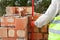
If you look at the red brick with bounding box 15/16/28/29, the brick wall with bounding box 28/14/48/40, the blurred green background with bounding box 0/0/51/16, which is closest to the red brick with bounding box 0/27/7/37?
the red brick with bounding box 15/16/28/29

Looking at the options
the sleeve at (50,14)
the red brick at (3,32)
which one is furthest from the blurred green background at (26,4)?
the sleeve at (50,14)

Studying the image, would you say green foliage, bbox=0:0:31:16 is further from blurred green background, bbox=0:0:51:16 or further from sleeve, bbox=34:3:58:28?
sleeve, bbox=34:3:58:28

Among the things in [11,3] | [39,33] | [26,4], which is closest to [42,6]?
[26,4]

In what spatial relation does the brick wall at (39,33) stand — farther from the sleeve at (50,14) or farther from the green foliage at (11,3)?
the green foliage at (11,3)

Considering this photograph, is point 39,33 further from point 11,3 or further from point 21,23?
point 11,3

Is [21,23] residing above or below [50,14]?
below

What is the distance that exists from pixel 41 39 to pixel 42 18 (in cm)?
57

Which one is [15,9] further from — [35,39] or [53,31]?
[53,31]

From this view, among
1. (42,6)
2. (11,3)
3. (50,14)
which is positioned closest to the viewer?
(50,14)

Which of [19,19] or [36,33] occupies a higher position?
[19,19]

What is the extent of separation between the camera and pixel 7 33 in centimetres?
323

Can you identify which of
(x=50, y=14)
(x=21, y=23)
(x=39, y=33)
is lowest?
(x=39, y=33)

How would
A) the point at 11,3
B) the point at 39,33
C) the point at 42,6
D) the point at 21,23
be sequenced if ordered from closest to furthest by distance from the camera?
the point at 21,23 → the point at 39,33 → the point at 11,3 → the point at 42,6

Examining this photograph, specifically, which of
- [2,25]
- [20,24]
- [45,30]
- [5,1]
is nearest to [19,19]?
[20,24]
